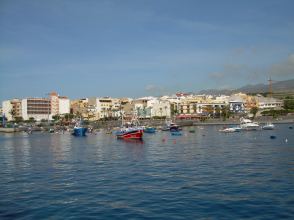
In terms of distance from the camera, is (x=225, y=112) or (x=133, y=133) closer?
(x=133, y=133)

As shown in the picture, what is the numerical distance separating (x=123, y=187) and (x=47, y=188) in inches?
223

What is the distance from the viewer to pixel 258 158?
40.3 metres

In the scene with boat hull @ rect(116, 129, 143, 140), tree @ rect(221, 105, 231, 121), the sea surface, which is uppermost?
tree @ rect(221, 105, 231, 121)

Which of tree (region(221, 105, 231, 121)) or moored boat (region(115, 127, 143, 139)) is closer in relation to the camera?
moored boat (region(115, 127, 143, 139))

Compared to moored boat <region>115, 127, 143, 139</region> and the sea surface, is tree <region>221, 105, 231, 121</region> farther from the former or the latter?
the sea surface

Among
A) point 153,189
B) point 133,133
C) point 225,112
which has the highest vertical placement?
point 225,112

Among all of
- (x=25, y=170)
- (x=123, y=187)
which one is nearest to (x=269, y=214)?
(x=123, y=187)

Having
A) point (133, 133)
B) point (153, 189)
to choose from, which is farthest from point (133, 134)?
point (153, 189)

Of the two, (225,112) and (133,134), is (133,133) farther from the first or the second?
(225,112)

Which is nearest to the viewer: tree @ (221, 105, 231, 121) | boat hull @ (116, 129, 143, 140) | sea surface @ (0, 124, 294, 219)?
sea surface @ (0, 124, 294, 219)

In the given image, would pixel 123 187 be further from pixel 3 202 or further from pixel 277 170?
pixel 277 170

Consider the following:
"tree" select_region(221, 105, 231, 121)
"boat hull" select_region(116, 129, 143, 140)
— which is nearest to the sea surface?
"boat hull" select_region(116, 129, 143, 140)

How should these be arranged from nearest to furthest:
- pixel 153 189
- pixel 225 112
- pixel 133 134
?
pixel 153 189
pixel 133 134
pixel 225 112

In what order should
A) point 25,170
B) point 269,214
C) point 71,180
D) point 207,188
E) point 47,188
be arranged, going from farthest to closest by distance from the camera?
Result: point 25,170
point 71,180
point 47,188
point 207,188
point 269,214
